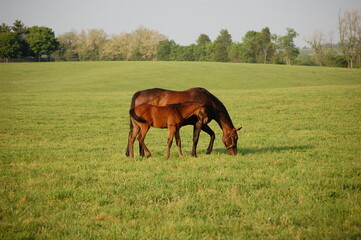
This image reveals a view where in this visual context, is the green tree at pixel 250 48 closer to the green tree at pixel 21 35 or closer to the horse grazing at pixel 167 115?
the green tree at pixel 21 35

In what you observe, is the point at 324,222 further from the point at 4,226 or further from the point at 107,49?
→ the point at 107,49

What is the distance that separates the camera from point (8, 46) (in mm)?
97188

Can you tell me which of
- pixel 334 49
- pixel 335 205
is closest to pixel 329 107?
pixel 335 205

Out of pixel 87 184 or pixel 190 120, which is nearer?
pixel 87 184

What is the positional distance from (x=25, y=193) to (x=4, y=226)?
5.13 ft

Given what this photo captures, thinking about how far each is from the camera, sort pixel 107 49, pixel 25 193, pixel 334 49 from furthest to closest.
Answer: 1. pixel 107 49
2. pixel 334 49
3. pixel 25 193

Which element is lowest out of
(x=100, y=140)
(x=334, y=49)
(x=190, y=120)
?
(x=100, y=140)

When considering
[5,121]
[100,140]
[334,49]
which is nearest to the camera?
[100,140]

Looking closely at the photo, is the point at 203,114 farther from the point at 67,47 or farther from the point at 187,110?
the point at 67,47

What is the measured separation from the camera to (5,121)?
804 inches

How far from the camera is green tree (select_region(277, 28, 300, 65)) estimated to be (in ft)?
369

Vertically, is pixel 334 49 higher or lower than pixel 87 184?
higher

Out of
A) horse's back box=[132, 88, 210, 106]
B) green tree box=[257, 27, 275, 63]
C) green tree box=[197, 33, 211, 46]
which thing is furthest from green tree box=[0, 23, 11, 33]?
horse's back box=[132, 88, 210, 106]

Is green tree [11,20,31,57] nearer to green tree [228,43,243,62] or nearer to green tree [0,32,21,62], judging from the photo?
green tree [0,32,21,62]
